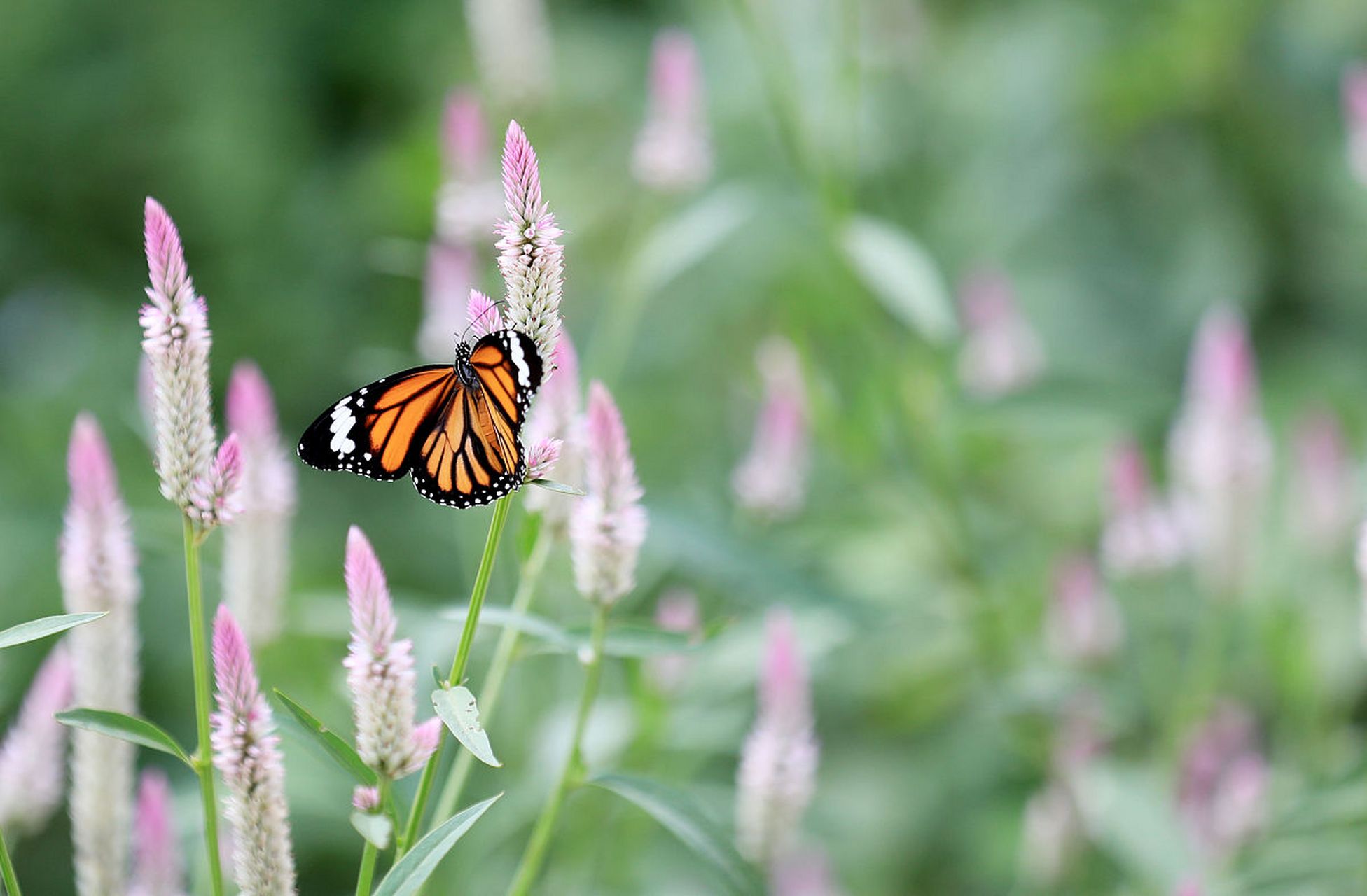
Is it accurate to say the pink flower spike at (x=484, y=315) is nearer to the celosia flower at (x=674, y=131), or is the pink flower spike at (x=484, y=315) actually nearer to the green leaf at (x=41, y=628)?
the green leaf at (x=41, y=628)

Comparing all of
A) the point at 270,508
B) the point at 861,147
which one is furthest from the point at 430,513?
the point at 270,508

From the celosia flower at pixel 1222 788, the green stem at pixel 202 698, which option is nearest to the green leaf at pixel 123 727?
the green stem at pixel 202 698

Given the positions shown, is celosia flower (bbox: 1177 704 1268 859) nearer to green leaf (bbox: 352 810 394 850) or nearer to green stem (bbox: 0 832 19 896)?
green leaf (bbox: 352 810 394 850)

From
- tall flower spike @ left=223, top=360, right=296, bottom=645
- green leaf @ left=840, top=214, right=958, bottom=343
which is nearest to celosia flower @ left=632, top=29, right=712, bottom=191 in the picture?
green leaf @ left=840, top=214, right=958, bottom=343

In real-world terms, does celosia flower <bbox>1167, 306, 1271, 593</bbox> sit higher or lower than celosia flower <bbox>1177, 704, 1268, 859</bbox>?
higher

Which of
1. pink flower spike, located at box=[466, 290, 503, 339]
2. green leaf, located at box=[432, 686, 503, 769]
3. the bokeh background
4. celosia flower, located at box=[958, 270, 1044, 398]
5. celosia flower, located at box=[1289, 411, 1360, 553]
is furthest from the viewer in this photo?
celosia flower, located at box=[958, 270, 1044, 398]

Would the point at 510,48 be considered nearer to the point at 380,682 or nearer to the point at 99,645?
the point at 99,645

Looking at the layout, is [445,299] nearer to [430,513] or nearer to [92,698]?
[92,698]
